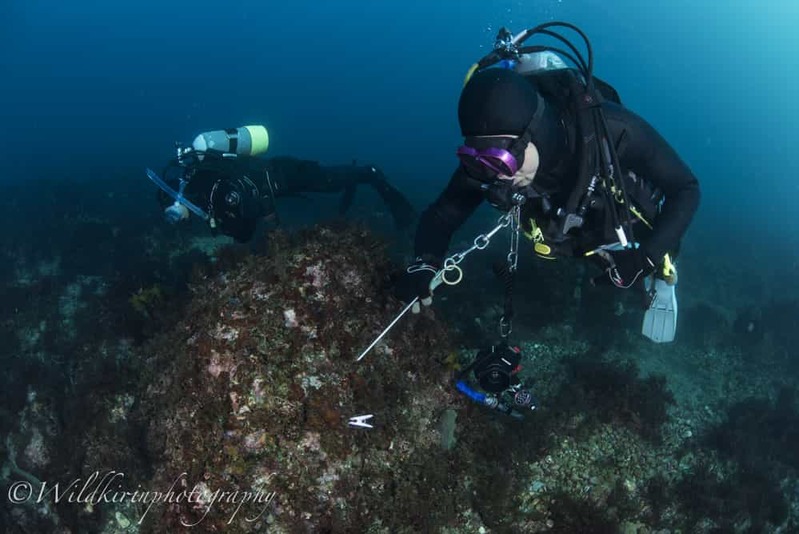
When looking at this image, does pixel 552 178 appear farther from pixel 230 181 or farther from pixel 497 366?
pixel 230 181

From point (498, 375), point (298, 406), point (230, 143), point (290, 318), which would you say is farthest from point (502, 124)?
point (230, 143)

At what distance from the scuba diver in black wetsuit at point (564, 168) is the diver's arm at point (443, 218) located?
29mm

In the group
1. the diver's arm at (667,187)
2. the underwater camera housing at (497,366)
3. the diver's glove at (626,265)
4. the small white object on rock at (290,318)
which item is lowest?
the underwater camera housing at (497,366)

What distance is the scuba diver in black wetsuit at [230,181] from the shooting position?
328 inches

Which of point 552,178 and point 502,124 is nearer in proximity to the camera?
point 502,124

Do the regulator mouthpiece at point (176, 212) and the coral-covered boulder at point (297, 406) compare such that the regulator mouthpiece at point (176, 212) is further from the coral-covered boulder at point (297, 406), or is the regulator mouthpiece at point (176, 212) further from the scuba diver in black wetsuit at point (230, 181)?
the coral-covered boulder at point (297, 406)

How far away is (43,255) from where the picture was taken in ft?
47.2

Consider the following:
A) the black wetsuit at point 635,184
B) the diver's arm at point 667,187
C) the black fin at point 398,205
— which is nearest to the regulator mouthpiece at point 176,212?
the black wetsuit at point 635,184

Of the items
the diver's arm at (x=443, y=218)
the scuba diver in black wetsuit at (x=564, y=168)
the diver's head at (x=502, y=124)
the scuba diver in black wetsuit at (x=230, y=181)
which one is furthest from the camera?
the scuba diver in black wetsuit at (x=230, y=181)

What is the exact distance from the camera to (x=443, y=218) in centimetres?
521

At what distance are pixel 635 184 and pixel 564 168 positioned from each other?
3.06 ft

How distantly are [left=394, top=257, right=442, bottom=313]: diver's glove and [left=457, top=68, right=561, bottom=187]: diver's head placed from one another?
123 cm

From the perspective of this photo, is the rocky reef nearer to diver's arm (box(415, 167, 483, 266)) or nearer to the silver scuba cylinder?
diver's arm (box(415, 167, 483, 266))

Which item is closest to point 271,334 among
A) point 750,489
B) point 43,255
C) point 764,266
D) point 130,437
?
point 130,437
